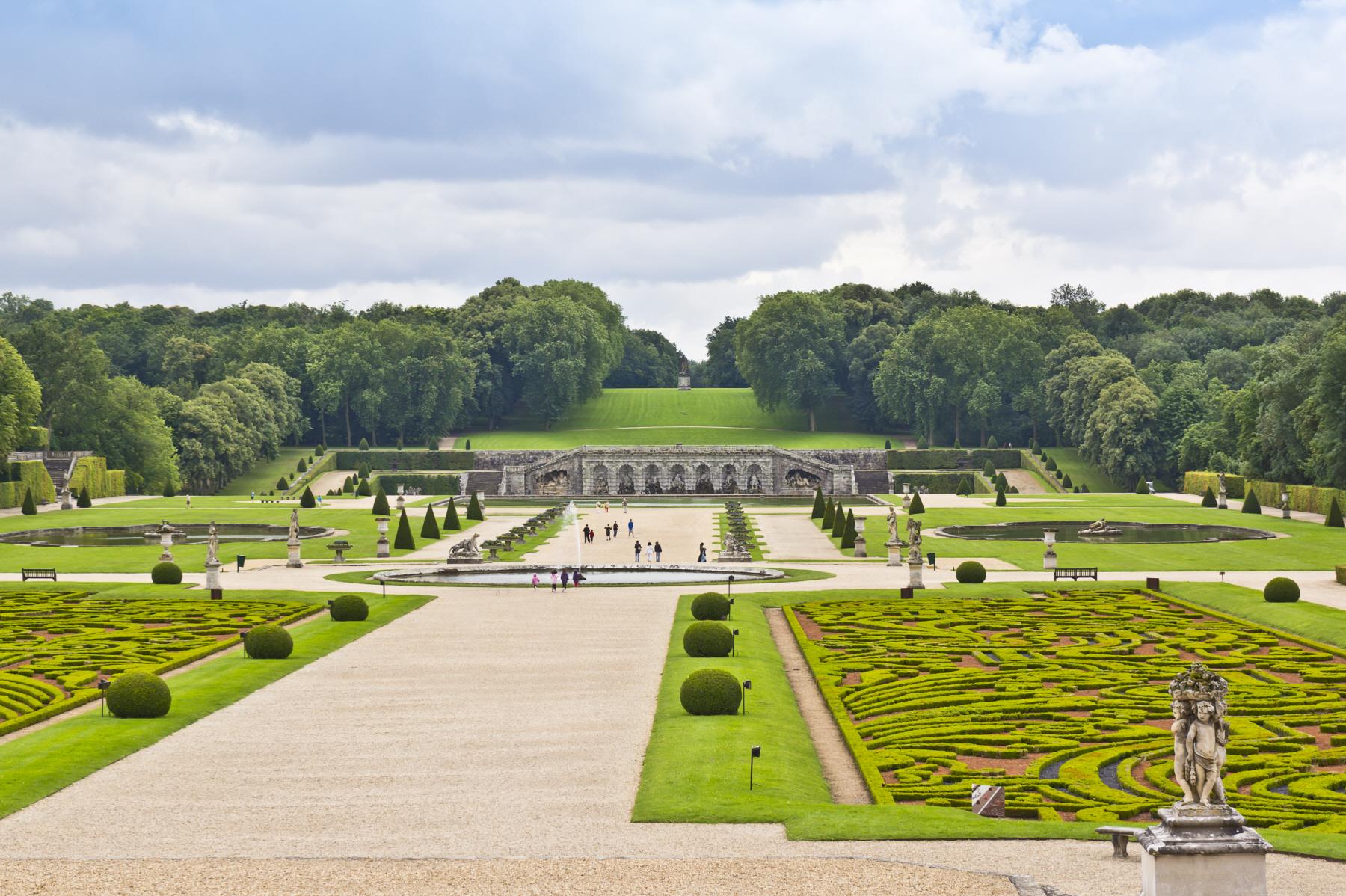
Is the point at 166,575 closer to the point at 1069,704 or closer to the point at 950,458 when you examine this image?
the point at 1069,704

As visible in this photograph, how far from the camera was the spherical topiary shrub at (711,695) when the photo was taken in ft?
89.9

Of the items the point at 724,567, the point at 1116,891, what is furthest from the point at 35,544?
the point at 1116,891

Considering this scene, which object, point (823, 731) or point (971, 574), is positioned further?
point (971, 574)

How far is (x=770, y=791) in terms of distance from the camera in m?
22.0

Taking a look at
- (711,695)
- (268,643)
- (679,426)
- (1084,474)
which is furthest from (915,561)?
(679,426)

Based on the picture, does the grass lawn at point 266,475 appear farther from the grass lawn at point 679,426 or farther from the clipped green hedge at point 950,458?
the clipped green hedge at point 950,458

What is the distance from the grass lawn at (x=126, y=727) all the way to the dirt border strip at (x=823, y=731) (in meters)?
11.1

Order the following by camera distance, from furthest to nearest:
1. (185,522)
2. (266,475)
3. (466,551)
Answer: (266,475)
(185,522)
(466,551)

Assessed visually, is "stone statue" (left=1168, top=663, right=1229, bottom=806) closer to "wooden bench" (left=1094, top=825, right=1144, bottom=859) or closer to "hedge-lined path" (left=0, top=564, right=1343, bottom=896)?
"hedge-lined path" (left=0, top=564, right=1343, bottom=896)

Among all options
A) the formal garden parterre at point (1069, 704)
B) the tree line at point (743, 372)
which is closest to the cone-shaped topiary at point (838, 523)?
the tree line at point (743, 372)

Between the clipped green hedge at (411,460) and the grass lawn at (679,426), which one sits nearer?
the clipped green hedge at (411,460)

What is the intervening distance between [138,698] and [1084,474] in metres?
104

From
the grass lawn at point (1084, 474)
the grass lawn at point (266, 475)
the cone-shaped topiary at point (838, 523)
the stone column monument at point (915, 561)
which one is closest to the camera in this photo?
the stone column monument at point (915, 561)

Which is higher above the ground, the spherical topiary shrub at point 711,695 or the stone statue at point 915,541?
the stone statue at point 915,541
